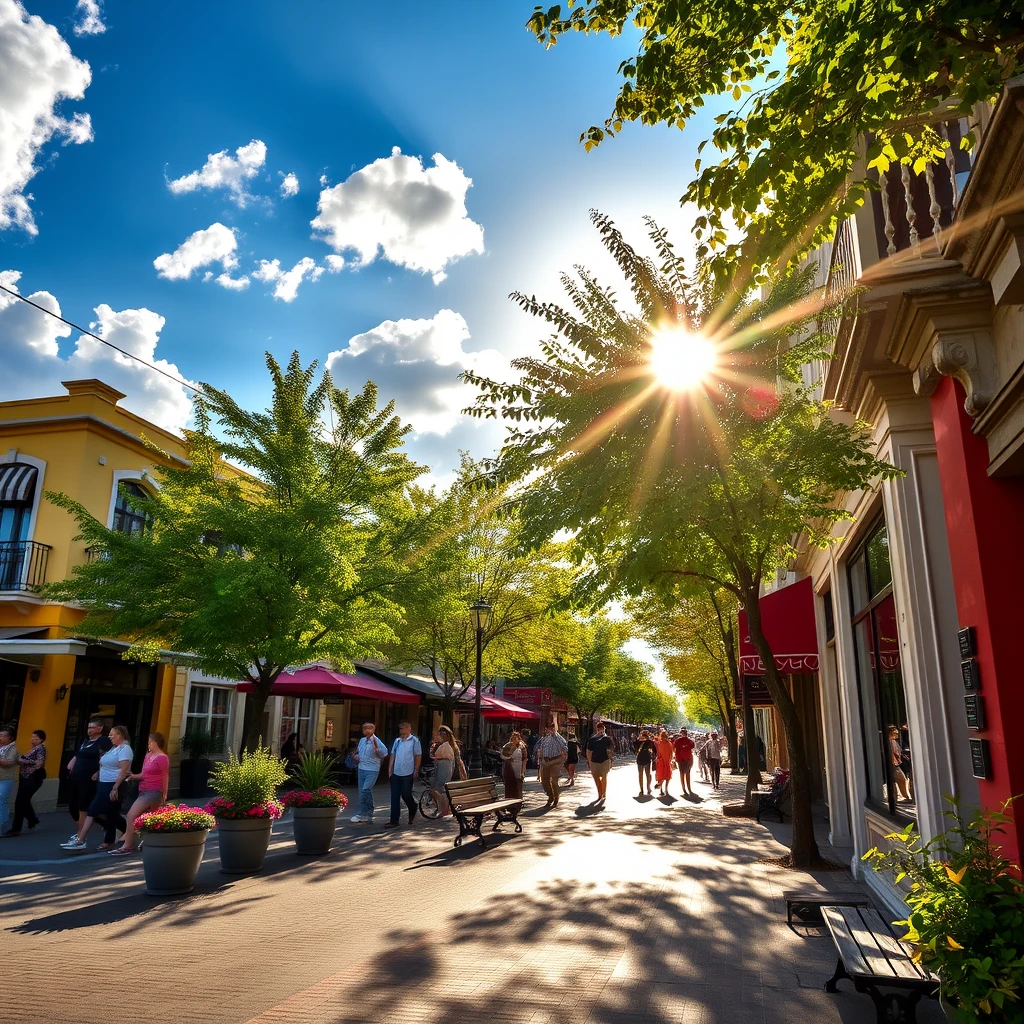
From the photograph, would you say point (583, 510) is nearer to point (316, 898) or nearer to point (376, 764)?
point (316, 898)

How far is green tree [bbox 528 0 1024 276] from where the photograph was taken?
374 centimetres

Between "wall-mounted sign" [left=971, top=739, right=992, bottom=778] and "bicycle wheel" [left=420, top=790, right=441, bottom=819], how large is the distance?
11.7m

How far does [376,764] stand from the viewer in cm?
1457

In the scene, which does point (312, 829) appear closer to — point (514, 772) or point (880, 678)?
point (514, 772)

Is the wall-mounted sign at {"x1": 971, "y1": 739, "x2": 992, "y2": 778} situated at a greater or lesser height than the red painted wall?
lesser

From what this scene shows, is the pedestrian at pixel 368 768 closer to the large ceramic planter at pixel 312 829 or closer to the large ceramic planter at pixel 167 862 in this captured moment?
the large ceramic planter at pixel 312 829

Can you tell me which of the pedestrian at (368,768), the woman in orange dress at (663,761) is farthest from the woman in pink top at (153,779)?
the woman in orange dress at (663,761)

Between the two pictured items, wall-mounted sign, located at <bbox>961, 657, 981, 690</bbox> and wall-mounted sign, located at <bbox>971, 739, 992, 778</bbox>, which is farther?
wall-mounted sign, located at <bbox>961, 657, 981, 690</bbox>

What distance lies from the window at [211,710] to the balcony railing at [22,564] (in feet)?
19.9

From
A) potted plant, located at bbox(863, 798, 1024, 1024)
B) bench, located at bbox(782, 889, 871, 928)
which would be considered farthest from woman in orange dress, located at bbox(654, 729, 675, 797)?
potted plant, located at bbox(863, 798, 1024, 1024)

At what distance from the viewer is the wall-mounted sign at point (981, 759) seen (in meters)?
5.34

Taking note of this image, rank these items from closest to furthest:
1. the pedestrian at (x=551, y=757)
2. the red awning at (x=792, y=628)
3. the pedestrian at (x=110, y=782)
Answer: the pedestrian at (x=110, y=782)
the red awning at (x=792, y=628)
the pedestrian at (x=551, y=757)

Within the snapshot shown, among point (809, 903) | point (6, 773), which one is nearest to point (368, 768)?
point (6, 773)

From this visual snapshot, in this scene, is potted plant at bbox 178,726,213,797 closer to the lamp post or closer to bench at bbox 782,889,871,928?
the lamp post
